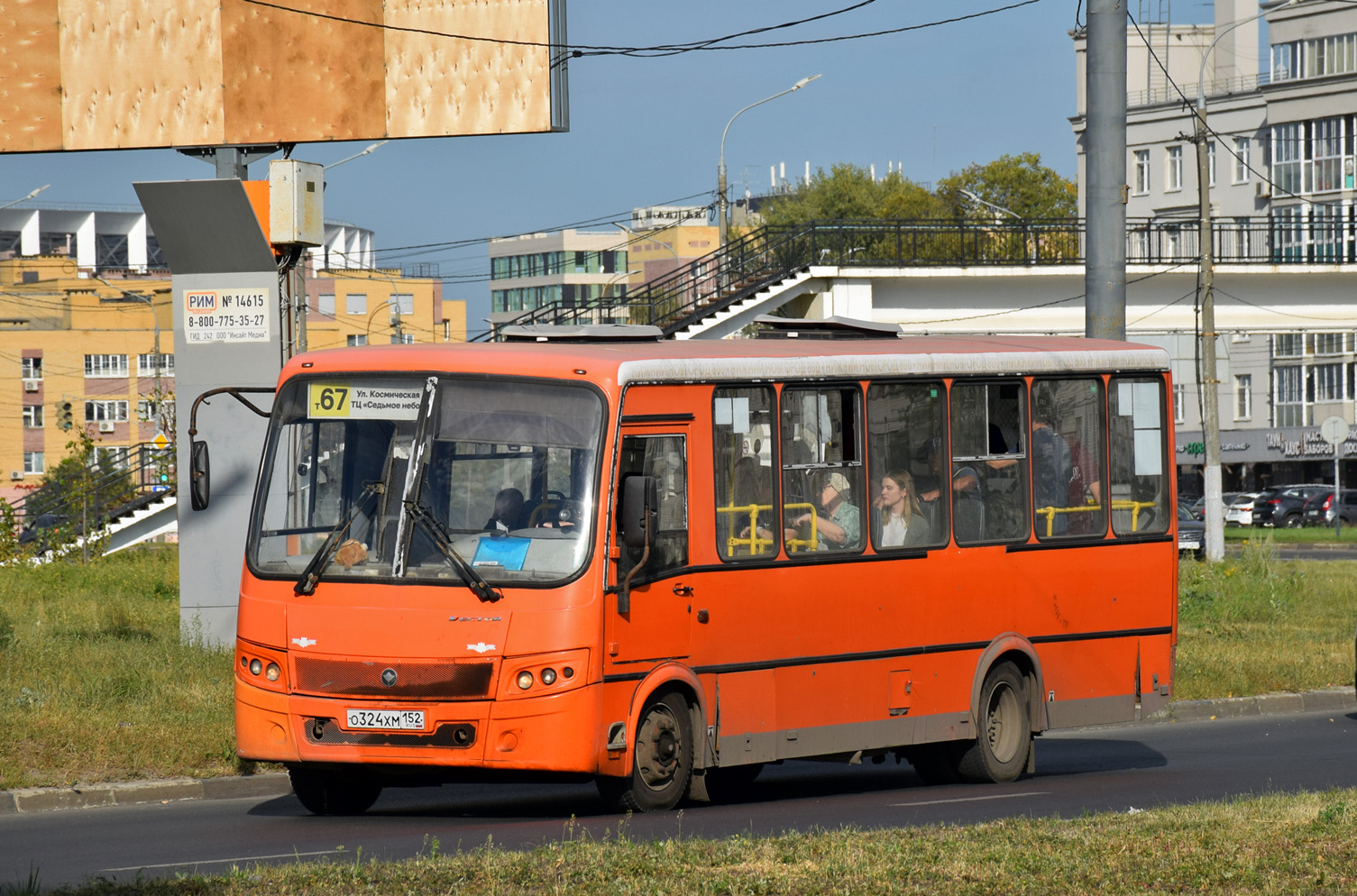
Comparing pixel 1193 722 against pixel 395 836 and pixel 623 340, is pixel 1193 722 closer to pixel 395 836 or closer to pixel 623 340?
pixel 623 340

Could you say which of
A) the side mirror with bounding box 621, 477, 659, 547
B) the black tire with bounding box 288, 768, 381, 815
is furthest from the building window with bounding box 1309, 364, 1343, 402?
the side mirror with bounding box 621, 477, 659, 547

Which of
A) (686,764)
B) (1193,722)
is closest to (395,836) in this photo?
(686,764)

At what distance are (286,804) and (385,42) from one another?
10.6m

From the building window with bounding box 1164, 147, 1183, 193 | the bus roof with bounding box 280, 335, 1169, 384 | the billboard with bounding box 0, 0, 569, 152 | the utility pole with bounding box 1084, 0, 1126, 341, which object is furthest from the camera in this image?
the building window with bounding box 1164, 147, 1183, 193

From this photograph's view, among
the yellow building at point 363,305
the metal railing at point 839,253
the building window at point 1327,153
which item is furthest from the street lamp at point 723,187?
the yellow building at point 363,305

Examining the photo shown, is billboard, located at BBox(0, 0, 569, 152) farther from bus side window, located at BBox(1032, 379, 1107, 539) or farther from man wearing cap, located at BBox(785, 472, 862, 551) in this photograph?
man wearing cap, located at BBox(785, 472, 862, 551)

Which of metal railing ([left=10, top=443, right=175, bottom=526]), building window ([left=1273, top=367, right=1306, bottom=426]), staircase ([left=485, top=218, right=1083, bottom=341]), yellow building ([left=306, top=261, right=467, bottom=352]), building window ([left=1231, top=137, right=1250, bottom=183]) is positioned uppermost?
building window ([left=1231, top=137, right=1250, bottom=183])

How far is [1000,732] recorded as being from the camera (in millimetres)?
13016

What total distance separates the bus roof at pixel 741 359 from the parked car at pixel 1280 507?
5650cm

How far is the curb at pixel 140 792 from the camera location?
11.6m

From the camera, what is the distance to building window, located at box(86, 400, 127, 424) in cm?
11019

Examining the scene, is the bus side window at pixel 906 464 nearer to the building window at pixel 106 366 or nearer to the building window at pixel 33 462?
the building window at pixel 33 462

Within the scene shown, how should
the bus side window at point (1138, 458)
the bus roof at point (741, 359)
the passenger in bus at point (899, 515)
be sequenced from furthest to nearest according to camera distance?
the bus side window at point (1138, 458)
the passenger in bus at point (899, 515)
the bus roof at point (741, 359)

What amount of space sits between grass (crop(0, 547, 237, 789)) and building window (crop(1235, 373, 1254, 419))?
235ft
